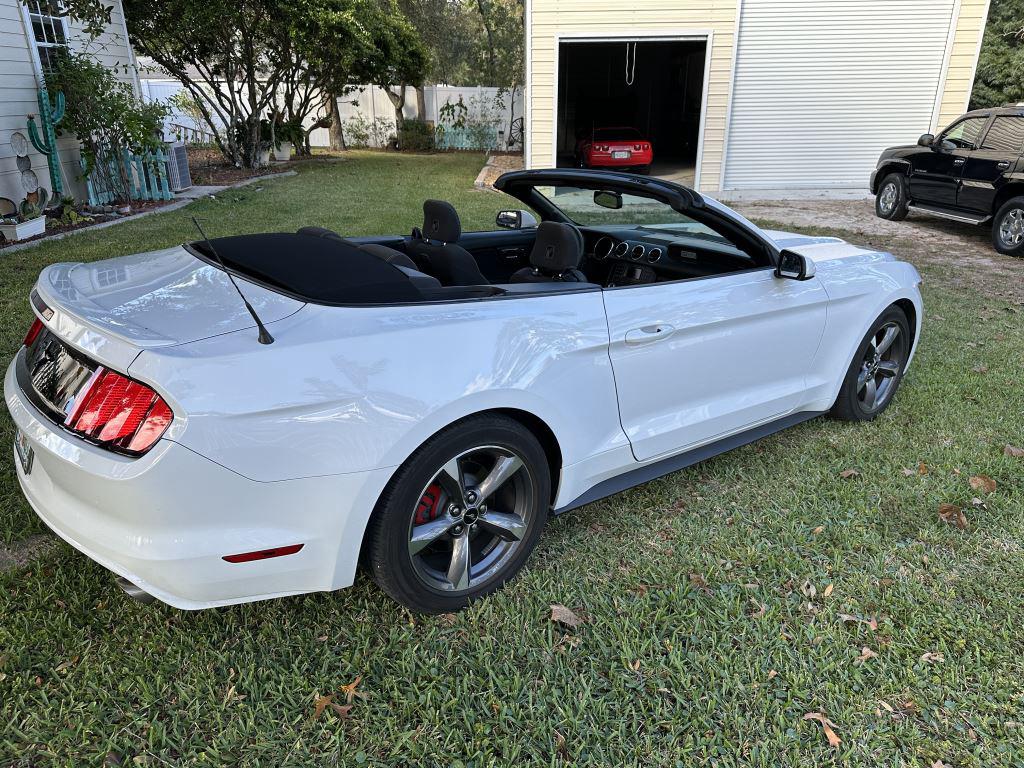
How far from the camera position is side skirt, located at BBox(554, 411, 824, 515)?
289 centimetres

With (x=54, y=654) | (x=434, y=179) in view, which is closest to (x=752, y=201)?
(x=434, y=179)

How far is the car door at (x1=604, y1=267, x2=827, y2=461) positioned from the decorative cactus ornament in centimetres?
994

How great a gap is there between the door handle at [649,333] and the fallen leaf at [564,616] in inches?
40.0

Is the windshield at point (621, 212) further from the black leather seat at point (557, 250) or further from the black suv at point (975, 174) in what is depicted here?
the black suv at point (975, 174)

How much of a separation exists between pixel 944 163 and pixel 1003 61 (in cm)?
2426

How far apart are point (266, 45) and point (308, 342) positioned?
752 inches

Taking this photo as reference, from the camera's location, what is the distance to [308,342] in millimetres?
2105

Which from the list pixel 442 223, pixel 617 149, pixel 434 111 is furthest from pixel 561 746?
pixel 434 111

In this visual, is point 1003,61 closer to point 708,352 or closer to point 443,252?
point 708,352

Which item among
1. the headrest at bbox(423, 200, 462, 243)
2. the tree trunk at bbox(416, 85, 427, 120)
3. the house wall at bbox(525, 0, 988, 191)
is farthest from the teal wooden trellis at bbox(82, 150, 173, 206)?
the tree trunk at bbox(416, 85, 427, 120)

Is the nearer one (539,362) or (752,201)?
(539,362)

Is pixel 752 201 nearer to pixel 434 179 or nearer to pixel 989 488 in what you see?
pixel 434 179

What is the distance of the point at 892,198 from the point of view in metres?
11.7

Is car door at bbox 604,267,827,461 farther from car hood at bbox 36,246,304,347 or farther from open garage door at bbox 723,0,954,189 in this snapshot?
open garage door at bbox 723,0,954,189
